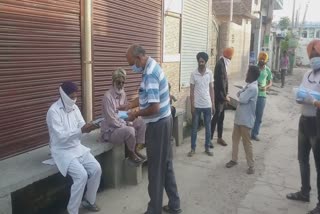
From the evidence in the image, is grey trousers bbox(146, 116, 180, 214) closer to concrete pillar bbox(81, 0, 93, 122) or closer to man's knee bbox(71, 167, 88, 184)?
man's knee bbox(71, 167, 88, 184)

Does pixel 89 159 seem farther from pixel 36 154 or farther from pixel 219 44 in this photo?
pixel 219 44

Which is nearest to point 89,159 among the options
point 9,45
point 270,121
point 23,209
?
point 23,209

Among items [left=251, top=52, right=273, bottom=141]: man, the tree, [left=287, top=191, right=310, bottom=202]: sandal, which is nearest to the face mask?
[left=287, top=191, right=310, bottom=202]: sandal

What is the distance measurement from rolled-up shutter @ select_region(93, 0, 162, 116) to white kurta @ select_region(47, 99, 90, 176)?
1732 millimetres

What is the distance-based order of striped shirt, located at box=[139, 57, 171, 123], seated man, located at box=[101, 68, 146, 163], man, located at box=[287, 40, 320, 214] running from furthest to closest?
seated man, located at box=[101, 68, 146, 163], man, located at box=[287, 40, 320, 214], striped shirt, located at box=[139, 57, 171, 123]

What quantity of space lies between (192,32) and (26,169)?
6746 millimetres

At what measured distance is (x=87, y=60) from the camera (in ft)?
17.4

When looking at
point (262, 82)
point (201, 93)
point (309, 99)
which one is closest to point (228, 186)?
point (201, 93)

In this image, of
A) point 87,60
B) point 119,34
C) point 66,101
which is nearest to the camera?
point 66,101

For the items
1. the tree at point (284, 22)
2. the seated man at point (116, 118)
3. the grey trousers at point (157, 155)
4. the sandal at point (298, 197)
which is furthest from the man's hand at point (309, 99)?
the tree at point (284, 22)

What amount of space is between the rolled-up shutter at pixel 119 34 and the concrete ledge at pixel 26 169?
1383mm

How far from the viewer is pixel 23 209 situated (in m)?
4.35

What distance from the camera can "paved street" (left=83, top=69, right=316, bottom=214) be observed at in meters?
4.48

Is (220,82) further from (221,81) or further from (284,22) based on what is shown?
(284,22)
